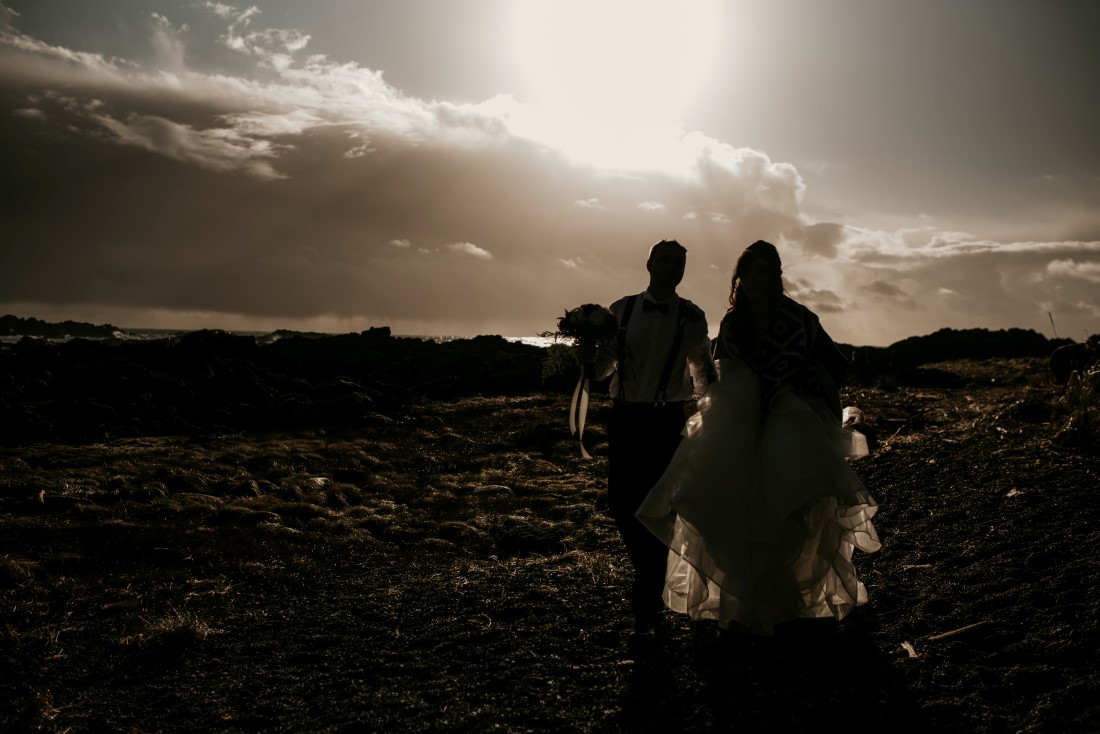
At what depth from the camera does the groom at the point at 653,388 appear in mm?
5699

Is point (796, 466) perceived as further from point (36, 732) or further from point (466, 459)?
point (466, 459)

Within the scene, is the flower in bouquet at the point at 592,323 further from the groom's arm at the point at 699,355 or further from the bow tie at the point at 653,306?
the groom's arm at the point at 699,355

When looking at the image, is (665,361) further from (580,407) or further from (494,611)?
(494,611)

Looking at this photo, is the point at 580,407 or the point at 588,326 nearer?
the point at 588,326

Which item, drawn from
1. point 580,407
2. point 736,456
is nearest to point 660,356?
point 736,456

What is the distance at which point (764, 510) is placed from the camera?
487 centimetres

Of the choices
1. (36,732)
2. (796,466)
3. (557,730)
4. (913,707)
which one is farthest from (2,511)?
(913,707)

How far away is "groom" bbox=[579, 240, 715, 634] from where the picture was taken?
570 cm

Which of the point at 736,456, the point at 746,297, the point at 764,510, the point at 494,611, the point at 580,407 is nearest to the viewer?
the point at 764,510

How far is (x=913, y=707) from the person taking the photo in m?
4.09

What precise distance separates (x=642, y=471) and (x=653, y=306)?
48.1 inches

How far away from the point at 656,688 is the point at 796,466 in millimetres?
1586

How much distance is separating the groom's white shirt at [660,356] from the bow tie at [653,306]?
2 cm

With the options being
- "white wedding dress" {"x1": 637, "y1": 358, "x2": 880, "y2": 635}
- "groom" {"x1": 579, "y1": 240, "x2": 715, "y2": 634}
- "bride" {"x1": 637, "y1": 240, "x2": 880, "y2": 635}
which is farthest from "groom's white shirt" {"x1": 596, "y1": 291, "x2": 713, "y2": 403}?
"white wedding dress" {"x1": 637, "y1": 358, "x2": 880, "y2": 635}
